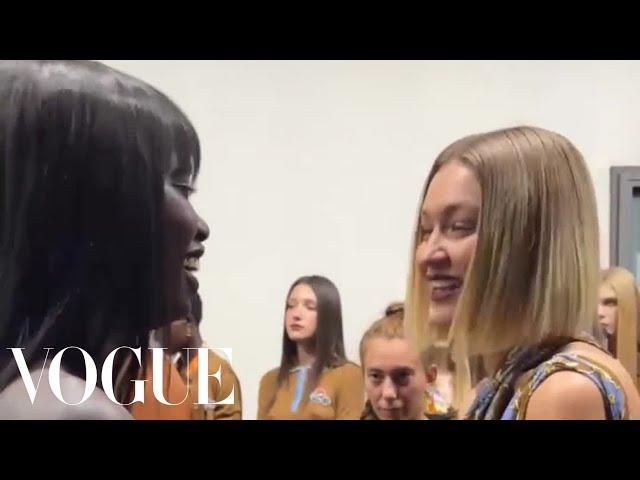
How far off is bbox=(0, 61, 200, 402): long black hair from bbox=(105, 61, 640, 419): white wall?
0.46ft

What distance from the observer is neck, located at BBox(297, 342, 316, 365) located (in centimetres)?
202

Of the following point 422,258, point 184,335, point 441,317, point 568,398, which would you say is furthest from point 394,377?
point 184,335

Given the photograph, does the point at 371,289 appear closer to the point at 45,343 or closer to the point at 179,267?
the point at 179,267

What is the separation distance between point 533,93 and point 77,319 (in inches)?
53.3

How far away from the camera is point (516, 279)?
196cm

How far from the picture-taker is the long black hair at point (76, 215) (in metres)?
1.99

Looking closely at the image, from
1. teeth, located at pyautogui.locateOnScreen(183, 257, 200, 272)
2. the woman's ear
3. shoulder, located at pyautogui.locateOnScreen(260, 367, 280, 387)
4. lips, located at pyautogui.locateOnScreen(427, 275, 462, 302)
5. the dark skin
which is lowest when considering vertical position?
shoulder, located at pyautogui.locateOnScreen(260, 367, 280, 387)

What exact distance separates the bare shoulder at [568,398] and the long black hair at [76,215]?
1016mm

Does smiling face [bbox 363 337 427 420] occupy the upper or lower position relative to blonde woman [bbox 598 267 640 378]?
lower

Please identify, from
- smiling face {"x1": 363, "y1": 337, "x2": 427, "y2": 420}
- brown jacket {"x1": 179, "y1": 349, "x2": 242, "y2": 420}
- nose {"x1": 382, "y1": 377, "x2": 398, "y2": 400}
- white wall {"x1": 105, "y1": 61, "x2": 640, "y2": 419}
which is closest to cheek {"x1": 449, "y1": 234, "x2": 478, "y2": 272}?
white wall {"x1": 105, "y1": 61, "x2": 640, "y2": 419}

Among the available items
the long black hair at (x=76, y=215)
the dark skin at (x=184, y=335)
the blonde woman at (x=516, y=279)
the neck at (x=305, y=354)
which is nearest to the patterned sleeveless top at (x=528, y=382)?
the blonde woman at (x=516, y=279)

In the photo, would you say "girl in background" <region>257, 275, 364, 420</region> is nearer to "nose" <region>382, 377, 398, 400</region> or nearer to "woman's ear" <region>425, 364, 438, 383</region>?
"nose" <region>382, 377, 398, 400</region>

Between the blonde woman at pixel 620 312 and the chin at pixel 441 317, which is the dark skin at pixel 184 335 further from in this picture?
the blonde woman at pixel 620 312

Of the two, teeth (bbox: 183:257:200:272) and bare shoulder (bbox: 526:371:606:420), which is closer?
bare shoulder (bbox: 526:371:606:420)
